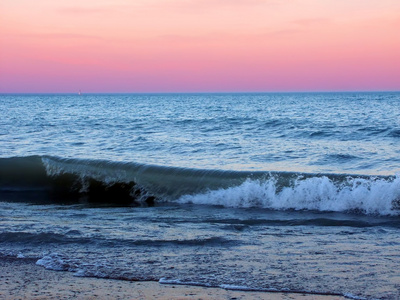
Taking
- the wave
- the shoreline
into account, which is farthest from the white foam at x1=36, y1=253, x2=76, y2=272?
the wave

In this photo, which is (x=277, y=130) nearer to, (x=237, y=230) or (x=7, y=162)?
(x=7, y=162)

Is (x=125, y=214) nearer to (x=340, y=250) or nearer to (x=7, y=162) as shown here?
(x=340, y=250)

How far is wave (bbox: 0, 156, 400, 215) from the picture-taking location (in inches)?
377

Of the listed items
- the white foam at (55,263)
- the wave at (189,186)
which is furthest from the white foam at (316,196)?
the white foam at (55,263)

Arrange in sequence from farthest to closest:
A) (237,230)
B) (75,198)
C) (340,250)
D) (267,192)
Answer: (75,198) < (267,192) < (237,230) < (340,250)

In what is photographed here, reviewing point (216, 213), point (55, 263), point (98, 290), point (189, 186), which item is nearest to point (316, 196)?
point (216, 213)

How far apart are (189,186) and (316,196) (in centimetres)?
292

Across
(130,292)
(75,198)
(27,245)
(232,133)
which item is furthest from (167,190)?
(232,133)

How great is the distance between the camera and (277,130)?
23.7 m

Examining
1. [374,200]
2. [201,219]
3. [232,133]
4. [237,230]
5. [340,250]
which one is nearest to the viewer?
[340,250]

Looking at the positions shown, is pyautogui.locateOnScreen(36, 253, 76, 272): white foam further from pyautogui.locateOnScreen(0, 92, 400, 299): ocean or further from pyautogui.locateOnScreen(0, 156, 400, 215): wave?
pyautogui.locateOnScreen(0, 156, 400, 215): wave

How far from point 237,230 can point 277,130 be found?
55.9 ft

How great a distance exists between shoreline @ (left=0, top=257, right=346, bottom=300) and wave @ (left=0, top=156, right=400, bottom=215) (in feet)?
17.4

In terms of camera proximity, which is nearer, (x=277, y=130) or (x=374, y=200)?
(x=374, y=200)
